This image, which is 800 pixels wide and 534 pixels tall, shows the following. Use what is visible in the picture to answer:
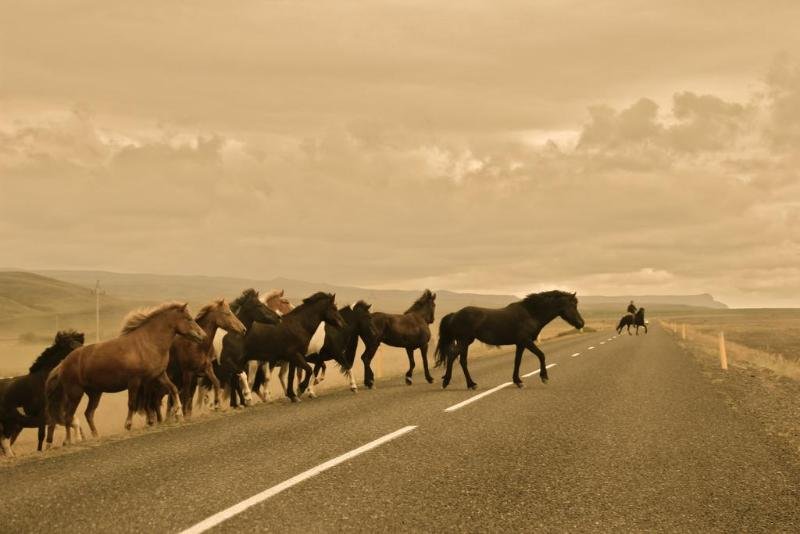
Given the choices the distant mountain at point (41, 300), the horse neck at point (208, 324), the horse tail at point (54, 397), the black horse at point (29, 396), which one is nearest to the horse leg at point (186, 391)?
the horse neck at point (208, 324)

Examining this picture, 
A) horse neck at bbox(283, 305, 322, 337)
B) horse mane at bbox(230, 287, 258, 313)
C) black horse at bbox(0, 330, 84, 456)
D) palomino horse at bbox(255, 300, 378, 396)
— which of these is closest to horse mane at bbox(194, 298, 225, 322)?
horse mane at bbox(230, 287, 258, 313)

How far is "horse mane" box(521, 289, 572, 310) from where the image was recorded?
17.7 meters

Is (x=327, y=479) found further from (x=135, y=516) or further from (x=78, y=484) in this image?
(x=78, y=484)

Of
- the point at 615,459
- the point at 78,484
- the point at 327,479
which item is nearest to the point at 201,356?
the point at 78,484

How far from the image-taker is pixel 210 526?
5680 mm

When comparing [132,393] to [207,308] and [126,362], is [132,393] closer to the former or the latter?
[126,362]

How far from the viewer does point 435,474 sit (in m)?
7.57

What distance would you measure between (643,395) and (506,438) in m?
6.70

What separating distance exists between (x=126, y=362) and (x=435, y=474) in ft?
23.8

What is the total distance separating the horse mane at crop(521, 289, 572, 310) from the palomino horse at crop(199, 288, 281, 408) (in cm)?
622

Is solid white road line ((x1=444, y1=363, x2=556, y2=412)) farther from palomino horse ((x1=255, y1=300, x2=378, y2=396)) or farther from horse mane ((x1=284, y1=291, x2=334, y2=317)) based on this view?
horse mane ((x1=284, y1=291, x2=334, y2=317))

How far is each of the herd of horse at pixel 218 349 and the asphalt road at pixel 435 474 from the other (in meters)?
1.66

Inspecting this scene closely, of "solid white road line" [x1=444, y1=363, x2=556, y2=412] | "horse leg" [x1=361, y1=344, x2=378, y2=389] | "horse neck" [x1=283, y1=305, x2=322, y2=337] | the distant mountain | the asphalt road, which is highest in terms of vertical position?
the distant mountain

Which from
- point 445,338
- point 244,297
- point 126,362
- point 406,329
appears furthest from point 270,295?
point 126,362
